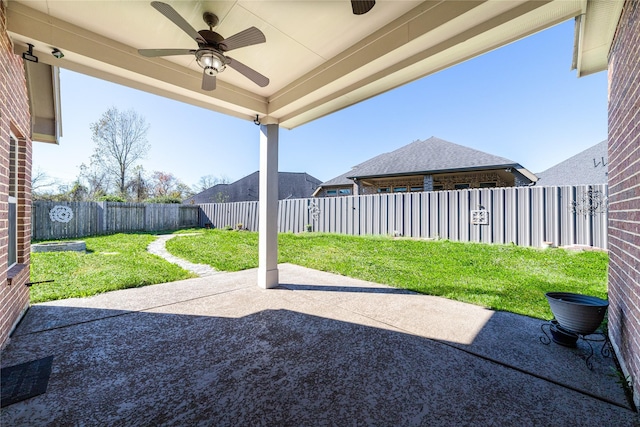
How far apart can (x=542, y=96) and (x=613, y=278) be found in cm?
1256

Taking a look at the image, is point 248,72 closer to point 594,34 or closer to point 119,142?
point 594,34

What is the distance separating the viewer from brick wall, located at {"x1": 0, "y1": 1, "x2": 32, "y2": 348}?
2303 millimetres

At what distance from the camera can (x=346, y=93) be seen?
131 inches

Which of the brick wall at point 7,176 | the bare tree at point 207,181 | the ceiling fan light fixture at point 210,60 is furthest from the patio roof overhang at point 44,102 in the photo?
the bare tree at point 207,181

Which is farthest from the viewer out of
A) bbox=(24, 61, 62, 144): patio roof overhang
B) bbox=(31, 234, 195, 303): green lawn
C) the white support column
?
the white support column

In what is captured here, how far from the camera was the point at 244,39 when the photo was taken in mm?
2309

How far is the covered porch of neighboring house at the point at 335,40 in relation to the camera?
79.1 inches

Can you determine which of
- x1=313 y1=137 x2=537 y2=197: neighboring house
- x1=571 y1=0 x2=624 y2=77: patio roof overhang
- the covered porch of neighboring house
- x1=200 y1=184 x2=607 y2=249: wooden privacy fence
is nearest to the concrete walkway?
the covered porch of neighboring house

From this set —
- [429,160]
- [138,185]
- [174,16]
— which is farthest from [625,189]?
[138,185]

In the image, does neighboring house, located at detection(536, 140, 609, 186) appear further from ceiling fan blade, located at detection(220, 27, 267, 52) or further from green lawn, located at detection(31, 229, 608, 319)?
ceiling fan blade, located at detection(220, 27, 267, 52)

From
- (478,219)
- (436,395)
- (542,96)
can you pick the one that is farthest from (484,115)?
(436,395)

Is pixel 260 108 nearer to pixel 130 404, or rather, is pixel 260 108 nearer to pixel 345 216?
pixel 130 404

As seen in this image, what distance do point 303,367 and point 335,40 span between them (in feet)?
10.1

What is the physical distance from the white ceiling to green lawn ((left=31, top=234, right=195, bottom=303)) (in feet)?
10.2
